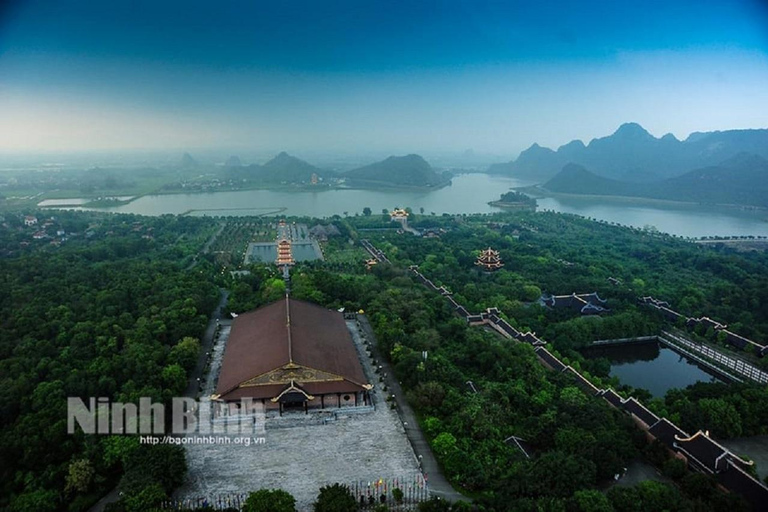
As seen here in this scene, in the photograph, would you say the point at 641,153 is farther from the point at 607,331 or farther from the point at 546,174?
the point at 607,331

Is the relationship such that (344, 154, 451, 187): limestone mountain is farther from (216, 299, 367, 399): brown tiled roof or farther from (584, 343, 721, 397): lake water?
(216, 299, 367, 399): brown tiled roof

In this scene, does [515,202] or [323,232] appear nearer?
[323,232]

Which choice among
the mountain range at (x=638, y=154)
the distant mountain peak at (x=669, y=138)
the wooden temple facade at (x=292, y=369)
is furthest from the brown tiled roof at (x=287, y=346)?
the distant mountain peak at (x=669, y=138)

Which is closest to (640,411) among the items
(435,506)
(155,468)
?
(435,506)


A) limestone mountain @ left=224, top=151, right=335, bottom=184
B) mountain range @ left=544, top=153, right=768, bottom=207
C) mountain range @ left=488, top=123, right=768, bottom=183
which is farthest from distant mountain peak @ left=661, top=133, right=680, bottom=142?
limestone mountain @ left=224, top=151, right=335, bottom=184

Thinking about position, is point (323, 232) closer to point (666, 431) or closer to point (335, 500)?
point (666, 431)

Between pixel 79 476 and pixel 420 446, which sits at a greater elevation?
pixel 79 476
